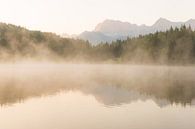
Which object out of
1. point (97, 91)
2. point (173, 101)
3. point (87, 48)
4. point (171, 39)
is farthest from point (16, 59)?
point (173, 101)

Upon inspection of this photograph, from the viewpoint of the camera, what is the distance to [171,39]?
130 meters

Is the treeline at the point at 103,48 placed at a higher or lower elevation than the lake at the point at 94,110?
higher

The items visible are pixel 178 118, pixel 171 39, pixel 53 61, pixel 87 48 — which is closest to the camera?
pixel 178 118

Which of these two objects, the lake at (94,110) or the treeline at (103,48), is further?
the treeline at (103,48)

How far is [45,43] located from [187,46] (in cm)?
7476

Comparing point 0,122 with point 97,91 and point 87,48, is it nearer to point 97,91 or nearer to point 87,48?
point 97,91

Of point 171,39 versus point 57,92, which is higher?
point 171,39

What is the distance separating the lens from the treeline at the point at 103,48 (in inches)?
4946

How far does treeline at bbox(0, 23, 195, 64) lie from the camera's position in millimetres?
125631

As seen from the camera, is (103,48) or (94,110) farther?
(103,48)

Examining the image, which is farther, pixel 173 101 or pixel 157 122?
pixel 173 101

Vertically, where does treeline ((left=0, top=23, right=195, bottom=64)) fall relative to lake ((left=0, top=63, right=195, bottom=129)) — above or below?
above

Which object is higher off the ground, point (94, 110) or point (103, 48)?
point (103, 48)

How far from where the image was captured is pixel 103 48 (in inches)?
6531
